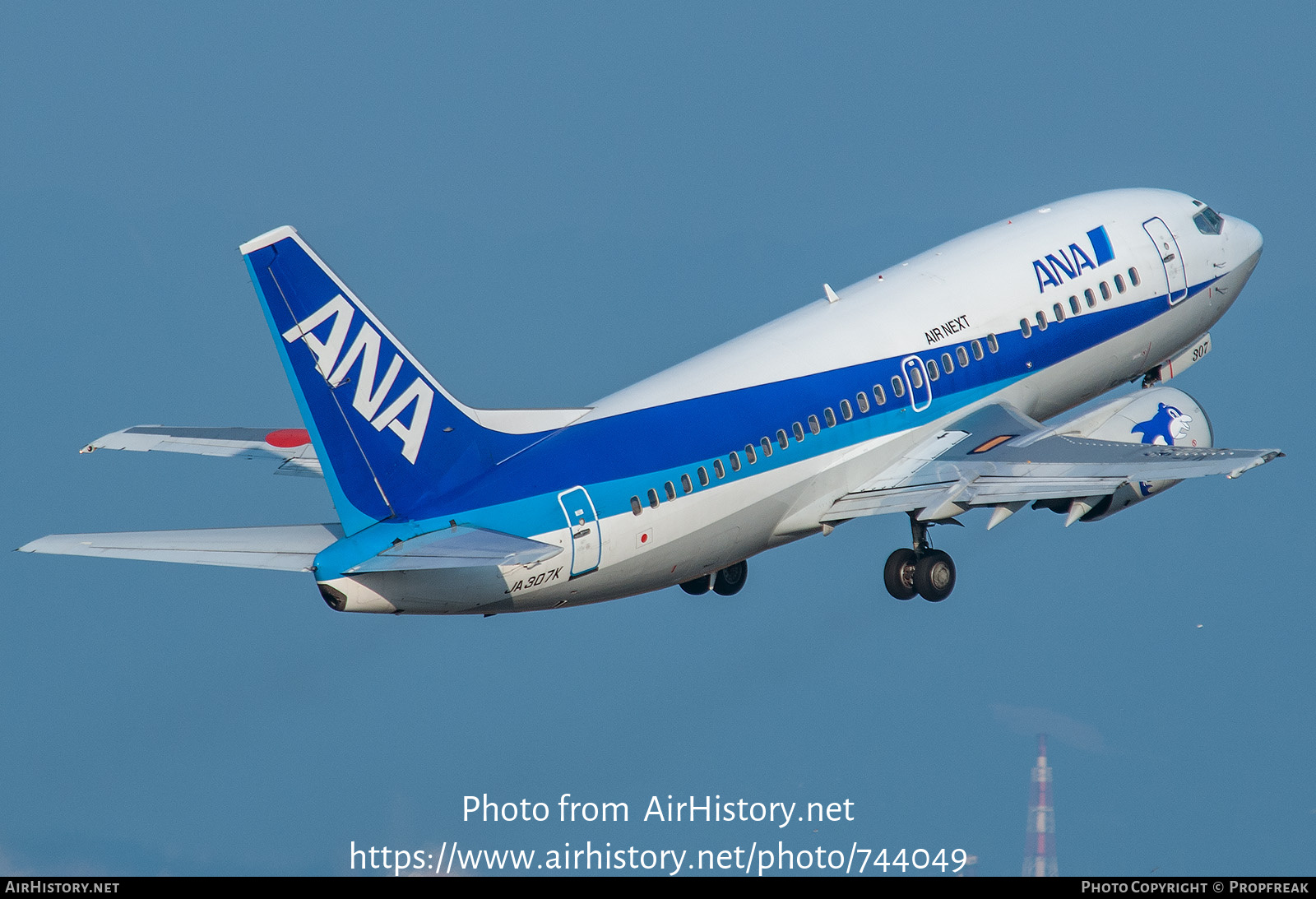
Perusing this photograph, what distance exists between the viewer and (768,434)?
40.9 m

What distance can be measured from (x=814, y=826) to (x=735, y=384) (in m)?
141

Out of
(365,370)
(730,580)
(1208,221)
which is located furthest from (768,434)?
(1208,221)

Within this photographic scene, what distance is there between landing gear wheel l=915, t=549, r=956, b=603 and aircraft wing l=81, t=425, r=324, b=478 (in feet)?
44.2

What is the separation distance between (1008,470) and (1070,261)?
7.44 m

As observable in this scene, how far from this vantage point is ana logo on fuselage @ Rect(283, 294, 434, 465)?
34.5m

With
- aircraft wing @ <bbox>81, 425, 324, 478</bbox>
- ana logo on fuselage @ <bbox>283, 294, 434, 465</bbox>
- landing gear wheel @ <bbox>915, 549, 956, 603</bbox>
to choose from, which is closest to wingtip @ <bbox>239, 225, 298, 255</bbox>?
ana logo on fuselage @ <bbox>283, 294, 434, 465</bbox>

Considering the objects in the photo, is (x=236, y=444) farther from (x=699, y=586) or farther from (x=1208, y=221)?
(x=1208, y=221)

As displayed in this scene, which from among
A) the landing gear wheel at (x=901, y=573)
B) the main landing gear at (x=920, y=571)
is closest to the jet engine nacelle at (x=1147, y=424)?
the main landing gear at (x=920, y=571)

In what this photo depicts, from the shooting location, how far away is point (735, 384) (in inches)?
1612

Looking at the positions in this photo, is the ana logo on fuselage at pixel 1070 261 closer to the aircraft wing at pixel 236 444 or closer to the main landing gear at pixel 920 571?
the main landing gear at pixel 920 571

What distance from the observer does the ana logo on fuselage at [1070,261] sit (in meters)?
46.4
